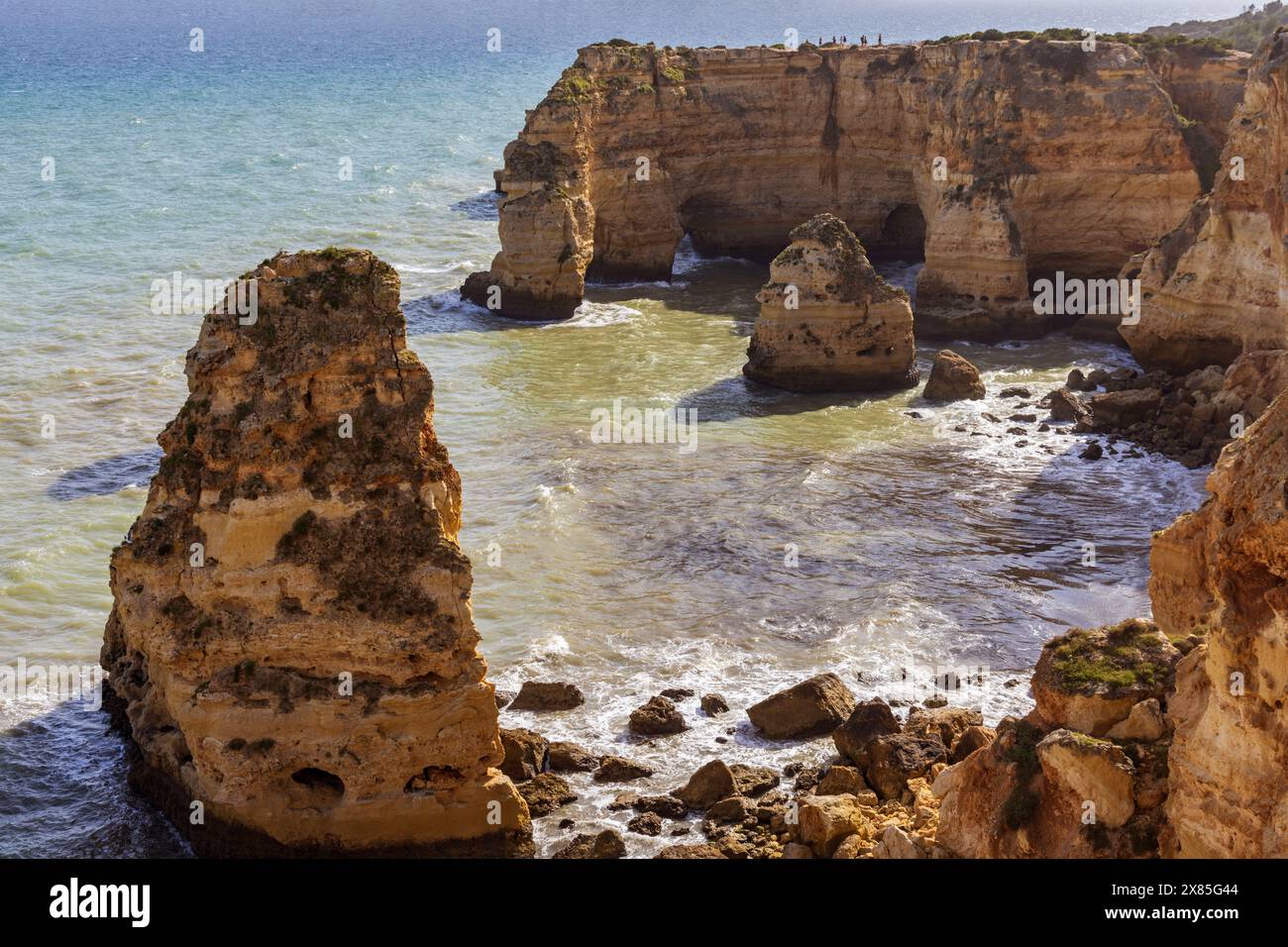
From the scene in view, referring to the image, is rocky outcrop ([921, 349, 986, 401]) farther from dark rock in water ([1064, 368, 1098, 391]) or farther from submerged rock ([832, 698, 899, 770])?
submerged rock ([832, 698, 899, 770])

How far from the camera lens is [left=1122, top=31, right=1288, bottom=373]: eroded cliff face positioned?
29984 mm

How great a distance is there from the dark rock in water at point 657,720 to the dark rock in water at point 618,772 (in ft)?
3.64

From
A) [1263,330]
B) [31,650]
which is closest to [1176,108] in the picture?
[1263,330]

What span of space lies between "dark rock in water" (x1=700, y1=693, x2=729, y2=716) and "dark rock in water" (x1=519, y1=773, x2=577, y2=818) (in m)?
2.80

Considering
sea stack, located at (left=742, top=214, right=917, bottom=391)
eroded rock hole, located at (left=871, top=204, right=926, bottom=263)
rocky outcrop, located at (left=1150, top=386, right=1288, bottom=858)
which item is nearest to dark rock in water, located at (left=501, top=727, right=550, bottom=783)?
rocky outcrop, located at (left=1150, top=386, right=1288, bottom=858)

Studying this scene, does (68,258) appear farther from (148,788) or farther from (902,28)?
(902,28)

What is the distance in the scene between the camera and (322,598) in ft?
49.3

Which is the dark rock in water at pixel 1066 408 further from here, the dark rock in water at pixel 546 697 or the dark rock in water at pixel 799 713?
the dark rock in water at pixel 546 697

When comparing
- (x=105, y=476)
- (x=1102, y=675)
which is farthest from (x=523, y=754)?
(x=105, y=476)

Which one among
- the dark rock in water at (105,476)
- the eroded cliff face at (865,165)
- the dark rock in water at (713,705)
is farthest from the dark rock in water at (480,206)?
the dark rock in water at (713,705)

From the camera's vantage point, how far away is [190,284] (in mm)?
48094

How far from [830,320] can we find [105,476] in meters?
16.5

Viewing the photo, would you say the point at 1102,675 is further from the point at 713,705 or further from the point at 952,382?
the point at 952,382

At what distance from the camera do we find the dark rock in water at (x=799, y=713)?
61.2ft
